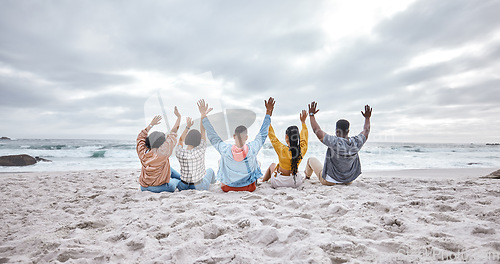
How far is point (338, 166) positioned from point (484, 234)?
2670 mm

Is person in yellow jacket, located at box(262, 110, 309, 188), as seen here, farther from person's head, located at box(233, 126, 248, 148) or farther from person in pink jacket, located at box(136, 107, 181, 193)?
person in pink jacket, located at box(136, 107, 181, 193)

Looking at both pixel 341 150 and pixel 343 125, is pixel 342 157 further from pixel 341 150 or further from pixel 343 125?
pixel 343 125

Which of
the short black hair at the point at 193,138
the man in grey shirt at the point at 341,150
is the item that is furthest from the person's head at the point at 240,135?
the man in grey shirt at the point at 341,150

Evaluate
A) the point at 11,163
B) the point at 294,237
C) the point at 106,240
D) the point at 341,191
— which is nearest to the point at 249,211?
the point at 294,237

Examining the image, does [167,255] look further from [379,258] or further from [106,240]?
[379,258]

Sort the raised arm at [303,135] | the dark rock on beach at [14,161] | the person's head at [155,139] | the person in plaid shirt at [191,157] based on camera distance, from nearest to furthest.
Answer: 1. the person's head at [155,139]
2. the person in plaid shirt at [191,157]
3. the raised arm at [303,135]
4. the dark rock on beach at [14,161]

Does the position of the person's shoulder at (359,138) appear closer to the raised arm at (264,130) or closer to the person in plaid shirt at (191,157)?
the raised arm at (264,130)

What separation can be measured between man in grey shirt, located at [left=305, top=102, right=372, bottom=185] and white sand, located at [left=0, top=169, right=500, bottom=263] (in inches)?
32.8

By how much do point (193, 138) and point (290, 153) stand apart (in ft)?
6.09

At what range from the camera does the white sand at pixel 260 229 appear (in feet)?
6.29

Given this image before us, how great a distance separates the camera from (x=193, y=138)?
4516mm

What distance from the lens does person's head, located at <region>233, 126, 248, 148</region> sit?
4.20 meters

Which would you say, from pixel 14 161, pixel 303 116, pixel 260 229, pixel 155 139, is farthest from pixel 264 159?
pixel 260 229

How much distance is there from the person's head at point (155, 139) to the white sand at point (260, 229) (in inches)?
38.5
